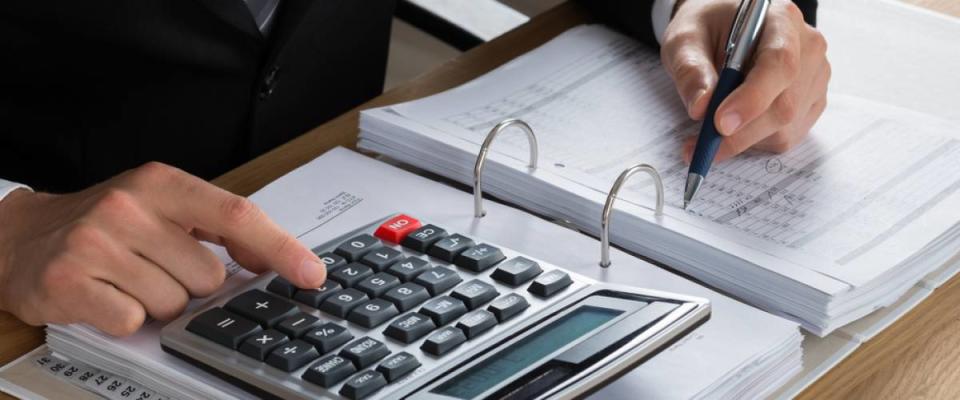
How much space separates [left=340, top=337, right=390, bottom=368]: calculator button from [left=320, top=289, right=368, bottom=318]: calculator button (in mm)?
34

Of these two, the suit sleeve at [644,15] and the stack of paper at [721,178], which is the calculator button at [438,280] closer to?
the stack of paper at [721,178]

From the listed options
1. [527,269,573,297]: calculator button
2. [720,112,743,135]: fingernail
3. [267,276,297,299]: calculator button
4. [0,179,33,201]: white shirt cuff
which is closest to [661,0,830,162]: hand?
[720,112,743,135]: fingernail

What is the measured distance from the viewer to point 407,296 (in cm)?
71

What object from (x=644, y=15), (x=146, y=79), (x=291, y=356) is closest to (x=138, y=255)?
(x=291, y=356)

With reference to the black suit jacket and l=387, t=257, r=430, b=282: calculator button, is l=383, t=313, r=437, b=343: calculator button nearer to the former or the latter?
l=387, t=257, r=430, b=282: calculator button

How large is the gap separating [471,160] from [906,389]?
33 centimetres

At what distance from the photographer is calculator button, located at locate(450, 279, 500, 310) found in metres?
0.71

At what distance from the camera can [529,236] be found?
834 millimetres

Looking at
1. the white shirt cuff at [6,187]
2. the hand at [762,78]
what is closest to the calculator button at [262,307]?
the white shirt cuff at [6,187]

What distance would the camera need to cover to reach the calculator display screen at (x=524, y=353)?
2.12 feet

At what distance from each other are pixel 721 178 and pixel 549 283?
0.24 meters

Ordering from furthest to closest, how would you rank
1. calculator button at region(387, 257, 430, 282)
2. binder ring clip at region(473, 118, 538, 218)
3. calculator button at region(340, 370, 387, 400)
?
binder ring clip at region(473, 118, 538, 218) < calculator button at region(387, 257, 430, 282) < calculator button at region(340, 370, 387, 400)

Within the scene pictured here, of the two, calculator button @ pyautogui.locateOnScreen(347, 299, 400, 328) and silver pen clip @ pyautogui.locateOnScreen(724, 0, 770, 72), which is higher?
silver pen clip @ pyautogui.locateOnScreen(724, 0, 770, 72)

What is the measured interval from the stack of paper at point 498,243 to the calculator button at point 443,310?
90mm
